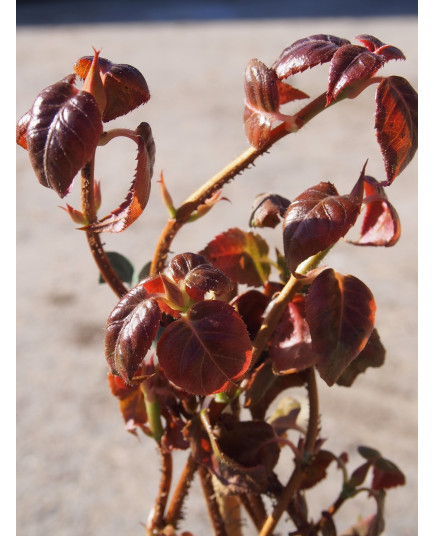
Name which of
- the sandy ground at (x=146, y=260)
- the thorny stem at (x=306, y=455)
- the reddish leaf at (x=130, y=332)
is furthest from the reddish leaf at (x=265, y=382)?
the sandy ground at (x=146, y=260)

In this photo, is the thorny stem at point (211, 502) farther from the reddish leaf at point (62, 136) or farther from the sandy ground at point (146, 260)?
the sandy ground at point (146, 260)

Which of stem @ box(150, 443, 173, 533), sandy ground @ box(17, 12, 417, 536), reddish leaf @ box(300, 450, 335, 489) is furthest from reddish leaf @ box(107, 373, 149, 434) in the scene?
sandy ground @ box(17, 12, 417, 536)

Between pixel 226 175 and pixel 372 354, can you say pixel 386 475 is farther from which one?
pixel 226 175

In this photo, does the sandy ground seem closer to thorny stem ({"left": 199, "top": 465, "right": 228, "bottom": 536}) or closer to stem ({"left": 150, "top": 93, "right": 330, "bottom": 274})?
thorny stem ({"left": 199, "top": 465, "right": 228, "bottom": 536})

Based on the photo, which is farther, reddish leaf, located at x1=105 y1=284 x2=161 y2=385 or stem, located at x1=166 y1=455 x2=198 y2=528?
stem, located at x1=166 y1=455 x2=198 y2=528

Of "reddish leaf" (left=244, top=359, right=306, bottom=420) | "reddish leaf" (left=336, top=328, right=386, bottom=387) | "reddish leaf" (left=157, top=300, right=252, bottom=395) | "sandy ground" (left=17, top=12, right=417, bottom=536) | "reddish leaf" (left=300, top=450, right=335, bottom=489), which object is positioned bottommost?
"reddish leaf" (left=300, top=450, right=335, bottom=489)

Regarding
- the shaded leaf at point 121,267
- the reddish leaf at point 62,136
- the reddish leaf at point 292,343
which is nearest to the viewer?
the reddish leaf at point 62,136

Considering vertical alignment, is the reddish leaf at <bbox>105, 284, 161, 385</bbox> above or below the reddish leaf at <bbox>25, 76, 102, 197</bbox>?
below
